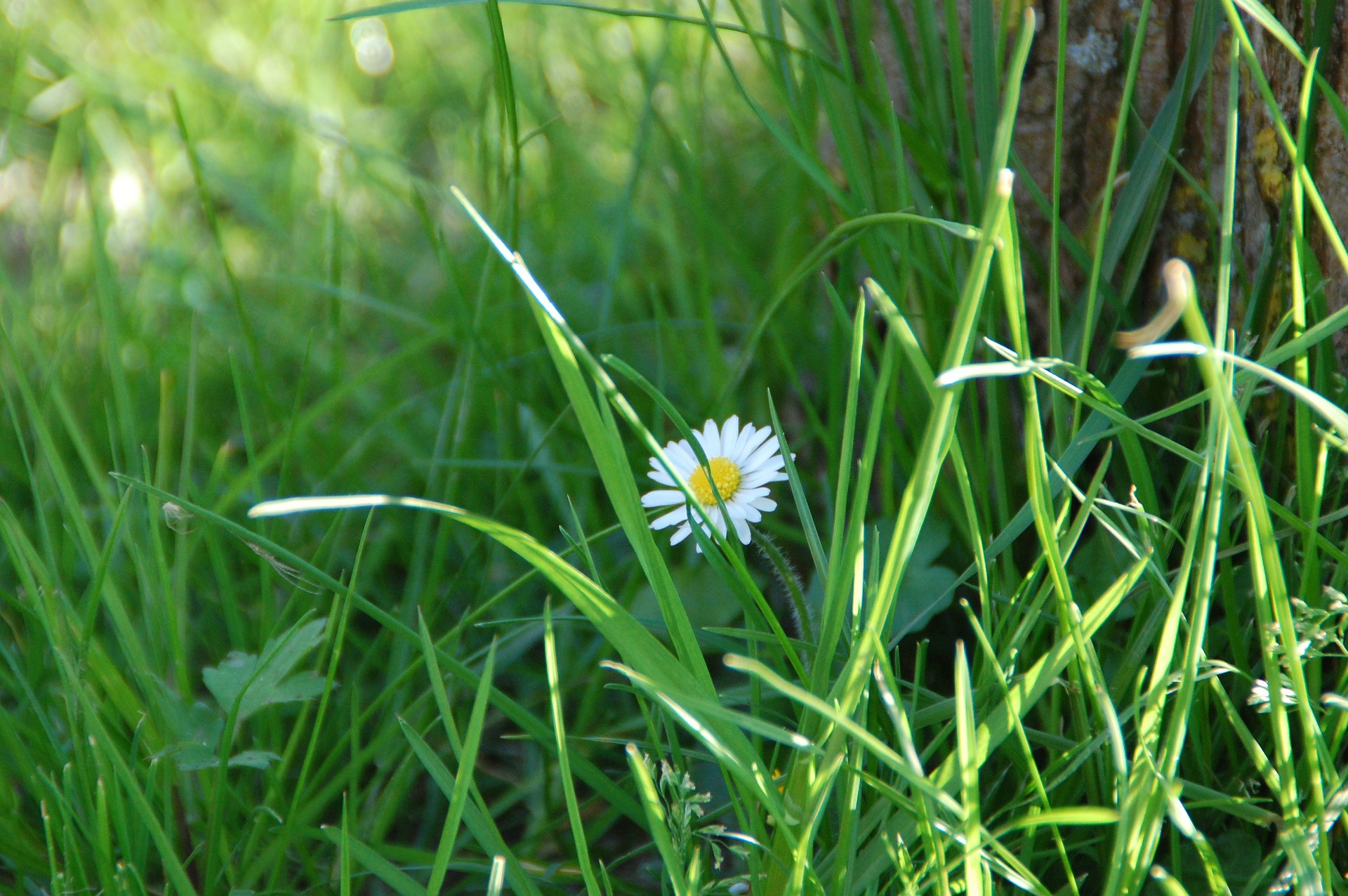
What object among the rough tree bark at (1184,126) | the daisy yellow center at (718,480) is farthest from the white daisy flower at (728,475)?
the rough tree bark at (1184,126)

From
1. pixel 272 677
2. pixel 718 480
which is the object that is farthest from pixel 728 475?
pixel 272 677

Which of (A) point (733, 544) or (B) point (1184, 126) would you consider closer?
(A) point (733, 544)

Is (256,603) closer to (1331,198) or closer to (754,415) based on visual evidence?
(754,415)

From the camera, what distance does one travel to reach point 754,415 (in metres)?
1.16

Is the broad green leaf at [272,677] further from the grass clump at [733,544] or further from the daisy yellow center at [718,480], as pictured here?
the daisy yellow center at [718,480]

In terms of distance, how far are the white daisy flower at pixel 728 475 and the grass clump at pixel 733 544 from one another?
0.04 feet

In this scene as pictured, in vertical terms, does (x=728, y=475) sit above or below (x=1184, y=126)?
below

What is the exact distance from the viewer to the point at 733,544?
653 mm

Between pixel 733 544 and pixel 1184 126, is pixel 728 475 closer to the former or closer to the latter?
pixel 733 544

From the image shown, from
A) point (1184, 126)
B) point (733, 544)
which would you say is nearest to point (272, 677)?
point (733, 544)

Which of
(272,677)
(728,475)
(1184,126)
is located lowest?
(272,677)

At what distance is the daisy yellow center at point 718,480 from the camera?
681mm

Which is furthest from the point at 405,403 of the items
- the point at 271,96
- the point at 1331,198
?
the point at 271,96

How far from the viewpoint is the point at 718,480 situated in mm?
689
